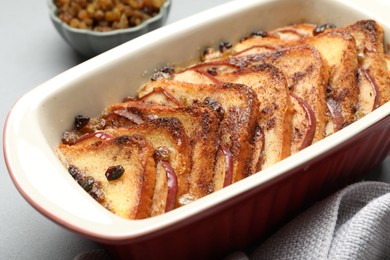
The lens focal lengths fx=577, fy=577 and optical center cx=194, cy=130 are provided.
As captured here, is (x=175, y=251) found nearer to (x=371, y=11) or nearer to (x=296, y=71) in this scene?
(x=296, y=71)

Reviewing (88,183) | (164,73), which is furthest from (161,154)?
(164,73)

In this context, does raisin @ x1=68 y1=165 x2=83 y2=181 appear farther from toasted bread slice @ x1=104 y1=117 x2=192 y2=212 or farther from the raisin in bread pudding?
toasted bread slice @ x1=104 y1=117 x2=192 y2=212

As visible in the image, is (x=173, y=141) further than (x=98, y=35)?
No

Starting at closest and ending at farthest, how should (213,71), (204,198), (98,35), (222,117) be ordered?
(204,198)
(222,117)
(213,71)
(98,35)

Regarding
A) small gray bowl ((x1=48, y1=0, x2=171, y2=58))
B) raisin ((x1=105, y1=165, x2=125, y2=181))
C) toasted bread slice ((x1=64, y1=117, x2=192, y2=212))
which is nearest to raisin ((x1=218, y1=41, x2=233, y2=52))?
small gray bowl ((x1=48, y1=0, x2=171, y2=58))

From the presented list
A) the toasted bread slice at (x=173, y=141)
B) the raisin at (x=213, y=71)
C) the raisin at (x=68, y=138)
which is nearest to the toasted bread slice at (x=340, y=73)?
the raisin at (x=213, y=71)

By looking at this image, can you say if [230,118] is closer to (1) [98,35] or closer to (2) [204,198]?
(2) [204,198]

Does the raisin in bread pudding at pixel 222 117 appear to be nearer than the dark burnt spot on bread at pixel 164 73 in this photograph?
Yes

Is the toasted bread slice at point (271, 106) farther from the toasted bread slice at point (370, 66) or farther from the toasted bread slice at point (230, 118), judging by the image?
the toasted bread slice at point (370, 66)

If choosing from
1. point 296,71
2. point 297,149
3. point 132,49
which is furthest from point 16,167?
point 296,71
